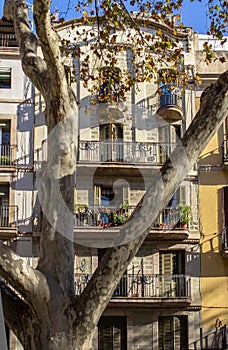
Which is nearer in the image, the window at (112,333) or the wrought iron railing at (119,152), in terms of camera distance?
the window at (112,333)

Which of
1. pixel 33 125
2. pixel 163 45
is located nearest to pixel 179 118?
pixel 33 125

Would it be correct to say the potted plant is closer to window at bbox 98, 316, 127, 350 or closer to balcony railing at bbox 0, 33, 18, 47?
window at bbox 98, 316, 127, 350

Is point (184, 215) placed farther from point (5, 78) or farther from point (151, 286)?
point (5, 78)

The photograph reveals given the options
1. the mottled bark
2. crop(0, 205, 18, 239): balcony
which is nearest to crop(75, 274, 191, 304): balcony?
crop(0, 205, 18, 239): balcony

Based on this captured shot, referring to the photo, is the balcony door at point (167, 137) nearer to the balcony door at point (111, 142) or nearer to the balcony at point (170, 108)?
the balcony at point (170, 108)

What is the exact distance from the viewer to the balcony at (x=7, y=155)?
2438 centimetres

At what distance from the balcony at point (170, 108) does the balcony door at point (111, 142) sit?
149 centimetres

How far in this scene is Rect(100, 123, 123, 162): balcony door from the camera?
81.1 feet

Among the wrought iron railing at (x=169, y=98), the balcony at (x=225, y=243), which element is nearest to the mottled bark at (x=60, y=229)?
the balcony at (x=225, y=243)

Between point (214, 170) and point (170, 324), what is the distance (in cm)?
516

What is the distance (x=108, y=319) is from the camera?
2355cm

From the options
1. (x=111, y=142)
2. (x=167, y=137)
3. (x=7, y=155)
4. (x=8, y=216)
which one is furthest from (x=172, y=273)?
(x=7, y=155)

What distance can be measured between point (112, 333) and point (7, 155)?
6.53m

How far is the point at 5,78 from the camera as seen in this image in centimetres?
2541
